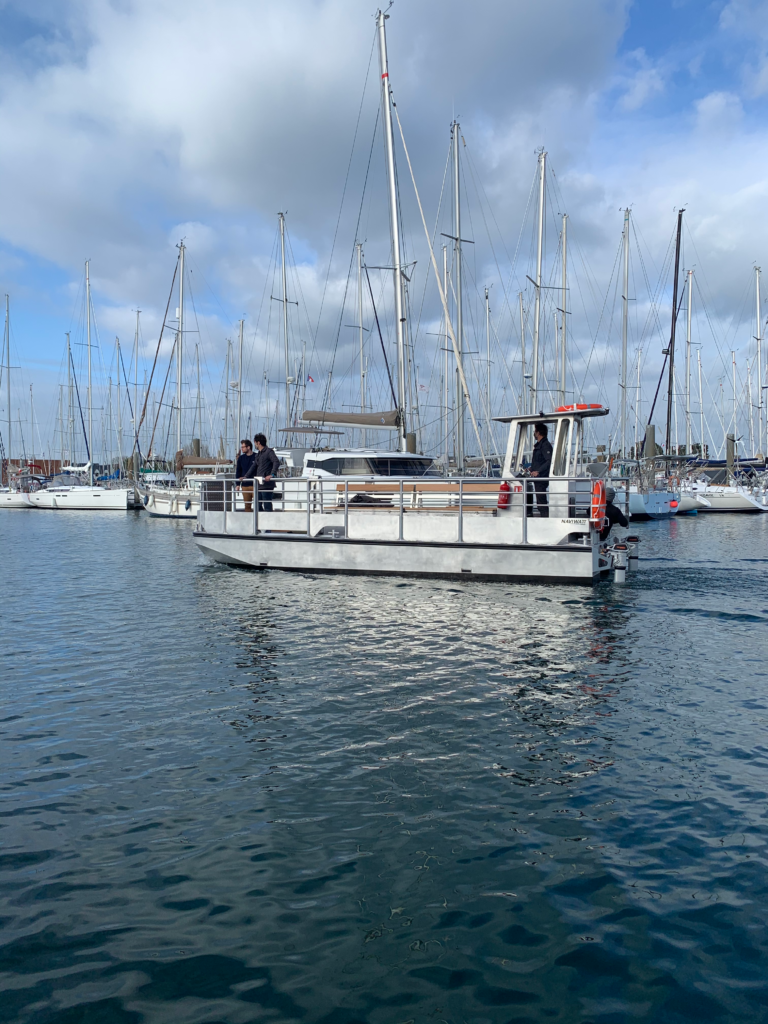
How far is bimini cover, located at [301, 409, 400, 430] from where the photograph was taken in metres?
23.4

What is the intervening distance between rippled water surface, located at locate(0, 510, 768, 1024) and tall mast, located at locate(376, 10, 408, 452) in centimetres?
1358

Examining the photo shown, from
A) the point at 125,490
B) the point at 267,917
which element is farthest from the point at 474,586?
the point at 125,490

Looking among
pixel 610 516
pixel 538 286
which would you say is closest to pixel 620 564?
pixel 610 516

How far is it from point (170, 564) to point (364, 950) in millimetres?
18489

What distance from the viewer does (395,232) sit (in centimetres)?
2241

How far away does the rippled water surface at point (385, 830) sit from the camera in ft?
10.7

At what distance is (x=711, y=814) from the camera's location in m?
4.74

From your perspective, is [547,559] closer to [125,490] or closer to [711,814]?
[711,814]

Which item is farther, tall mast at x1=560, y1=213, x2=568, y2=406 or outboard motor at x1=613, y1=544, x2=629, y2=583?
tall mast at x1=560, y1=213, x2=568, y2=406

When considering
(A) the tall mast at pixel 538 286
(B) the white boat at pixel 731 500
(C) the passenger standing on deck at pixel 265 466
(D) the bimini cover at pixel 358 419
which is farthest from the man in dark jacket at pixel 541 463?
(B) the white boat at pixel 731 500

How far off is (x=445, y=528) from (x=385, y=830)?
36.5ft

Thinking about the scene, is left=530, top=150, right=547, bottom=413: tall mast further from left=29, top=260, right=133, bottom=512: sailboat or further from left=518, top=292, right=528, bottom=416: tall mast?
left=29, top=260, right=133, bottom=512: sailboat

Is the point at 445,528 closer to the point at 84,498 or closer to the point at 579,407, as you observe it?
the point at 579,407

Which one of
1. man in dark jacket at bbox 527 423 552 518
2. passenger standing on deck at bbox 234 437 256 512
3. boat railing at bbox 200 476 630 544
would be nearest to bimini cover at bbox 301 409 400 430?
boat railing at bbox 200 476 630 544
